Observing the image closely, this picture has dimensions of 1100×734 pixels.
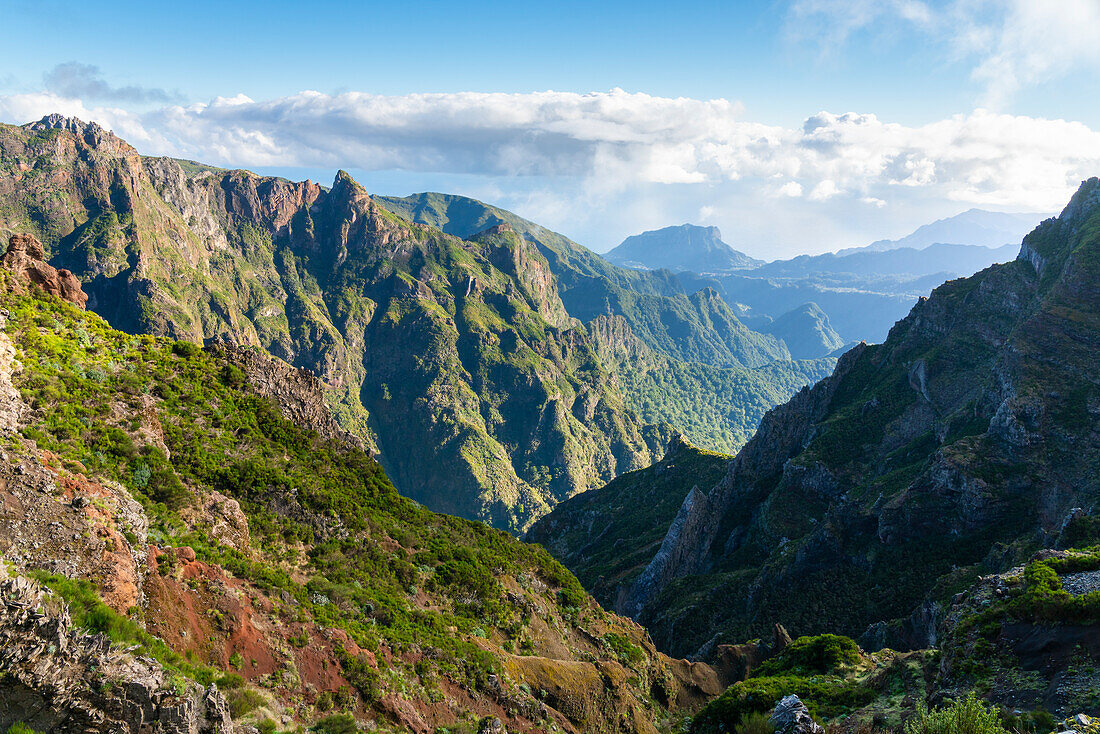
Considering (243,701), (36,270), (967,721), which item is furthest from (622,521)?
(243,701)

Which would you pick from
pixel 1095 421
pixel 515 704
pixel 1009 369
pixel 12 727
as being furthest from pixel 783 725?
pixel 1009 369

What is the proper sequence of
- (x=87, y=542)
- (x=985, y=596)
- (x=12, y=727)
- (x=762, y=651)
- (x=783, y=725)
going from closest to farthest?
(x=12, y=727) → (x=87, y=542) → (x=783, y=725) → (x=985, y=596) → (x=762, y=651)

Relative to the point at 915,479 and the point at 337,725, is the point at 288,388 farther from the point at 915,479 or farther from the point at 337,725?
the point at 915,479

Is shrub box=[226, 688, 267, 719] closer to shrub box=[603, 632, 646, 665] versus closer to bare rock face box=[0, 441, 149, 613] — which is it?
bare rock face box=[0, 441, 149, 613]

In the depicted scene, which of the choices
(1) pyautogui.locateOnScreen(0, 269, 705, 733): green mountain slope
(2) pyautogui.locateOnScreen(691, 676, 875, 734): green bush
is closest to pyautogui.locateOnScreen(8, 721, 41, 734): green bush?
(1) pyautogui.locateOnScreen(0, 269, 705, 733): green mountain slope

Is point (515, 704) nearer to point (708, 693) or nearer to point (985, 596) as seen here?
point (708, 693)

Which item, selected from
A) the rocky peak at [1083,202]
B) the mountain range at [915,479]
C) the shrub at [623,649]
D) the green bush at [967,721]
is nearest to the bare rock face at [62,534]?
the green bush at [967,721]
